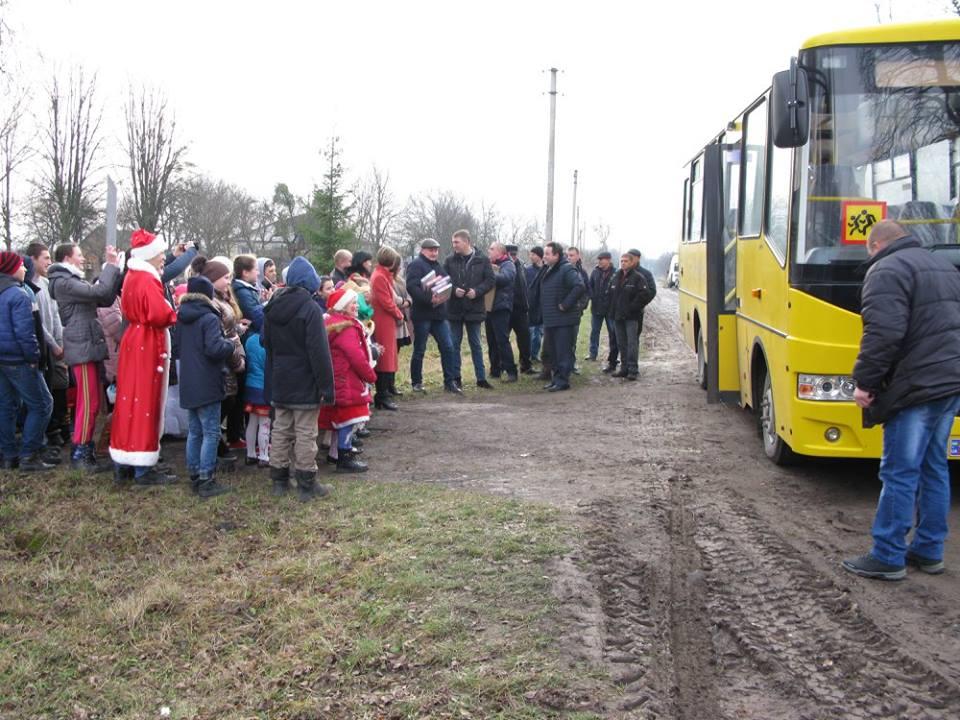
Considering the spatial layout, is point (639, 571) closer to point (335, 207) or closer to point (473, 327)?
point (473, 327)

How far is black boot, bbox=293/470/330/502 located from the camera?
6804 millimetres

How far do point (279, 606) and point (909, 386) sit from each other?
3731mm

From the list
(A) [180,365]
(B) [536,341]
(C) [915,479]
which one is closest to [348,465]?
(A) [180,365]

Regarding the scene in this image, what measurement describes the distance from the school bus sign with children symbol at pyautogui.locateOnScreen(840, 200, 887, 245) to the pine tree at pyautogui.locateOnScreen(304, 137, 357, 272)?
78.7 feet

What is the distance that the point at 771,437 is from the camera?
7.87 metres

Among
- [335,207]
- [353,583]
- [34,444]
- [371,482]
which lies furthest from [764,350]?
[335,207]

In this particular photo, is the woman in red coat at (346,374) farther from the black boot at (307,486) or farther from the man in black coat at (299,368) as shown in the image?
the black boot at (307,486)

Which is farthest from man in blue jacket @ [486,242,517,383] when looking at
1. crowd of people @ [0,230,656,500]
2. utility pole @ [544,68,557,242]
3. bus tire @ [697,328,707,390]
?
utility pole @ [544,68,557,242]

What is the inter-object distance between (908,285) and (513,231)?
69.0 metres

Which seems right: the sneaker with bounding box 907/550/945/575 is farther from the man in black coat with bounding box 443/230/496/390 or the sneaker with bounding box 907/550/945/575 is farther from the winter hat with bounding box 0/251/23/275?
the man in black coat with bounding box 443/230/496/390

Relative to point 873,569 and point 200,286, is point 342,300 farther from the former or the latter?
point 873,569

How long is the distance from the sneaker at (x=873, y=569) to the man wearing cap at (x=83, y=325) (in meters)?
5.93

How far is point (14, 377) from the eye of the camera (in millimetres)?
7621

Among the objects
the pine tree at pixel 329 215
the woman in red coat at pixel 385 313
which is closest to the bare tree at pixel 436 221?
the pine tree at pixel 329 215
